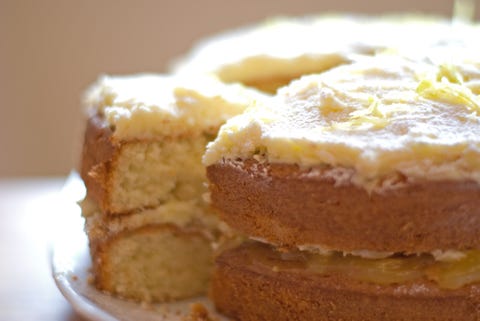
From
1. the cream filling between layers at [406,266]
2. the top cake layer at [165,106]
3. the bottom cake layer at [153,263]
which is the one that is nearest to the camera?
the cream filling between layers at [406,266]

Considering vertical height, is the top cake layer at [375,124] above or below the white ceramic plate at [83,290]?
above

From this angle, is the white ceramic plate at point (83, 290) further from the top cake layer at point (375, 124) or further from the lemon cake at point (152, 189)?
the top cake layer at point (375, 124)

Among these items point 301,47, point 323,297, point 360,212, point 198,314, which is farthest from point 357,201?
point 301,47

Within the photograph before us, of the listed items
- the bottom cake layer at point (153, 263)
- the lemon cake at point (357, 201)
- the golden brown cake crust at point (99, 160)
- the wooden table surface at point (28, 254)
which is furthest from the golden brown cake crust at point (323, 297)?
the wooden table surface at point (28, 254)

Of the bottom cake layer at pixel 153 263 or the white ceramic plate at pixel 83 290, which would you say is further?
the bottom cake layer at pixel 153 263

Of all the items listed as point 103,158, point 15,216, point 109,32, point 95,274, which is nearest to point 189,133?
point 103,158

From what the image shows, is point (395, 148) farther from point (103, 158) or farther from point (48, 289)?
point (48, 289)

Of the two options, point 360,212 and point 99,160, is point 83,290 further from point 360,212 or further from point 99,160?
point 360,212
